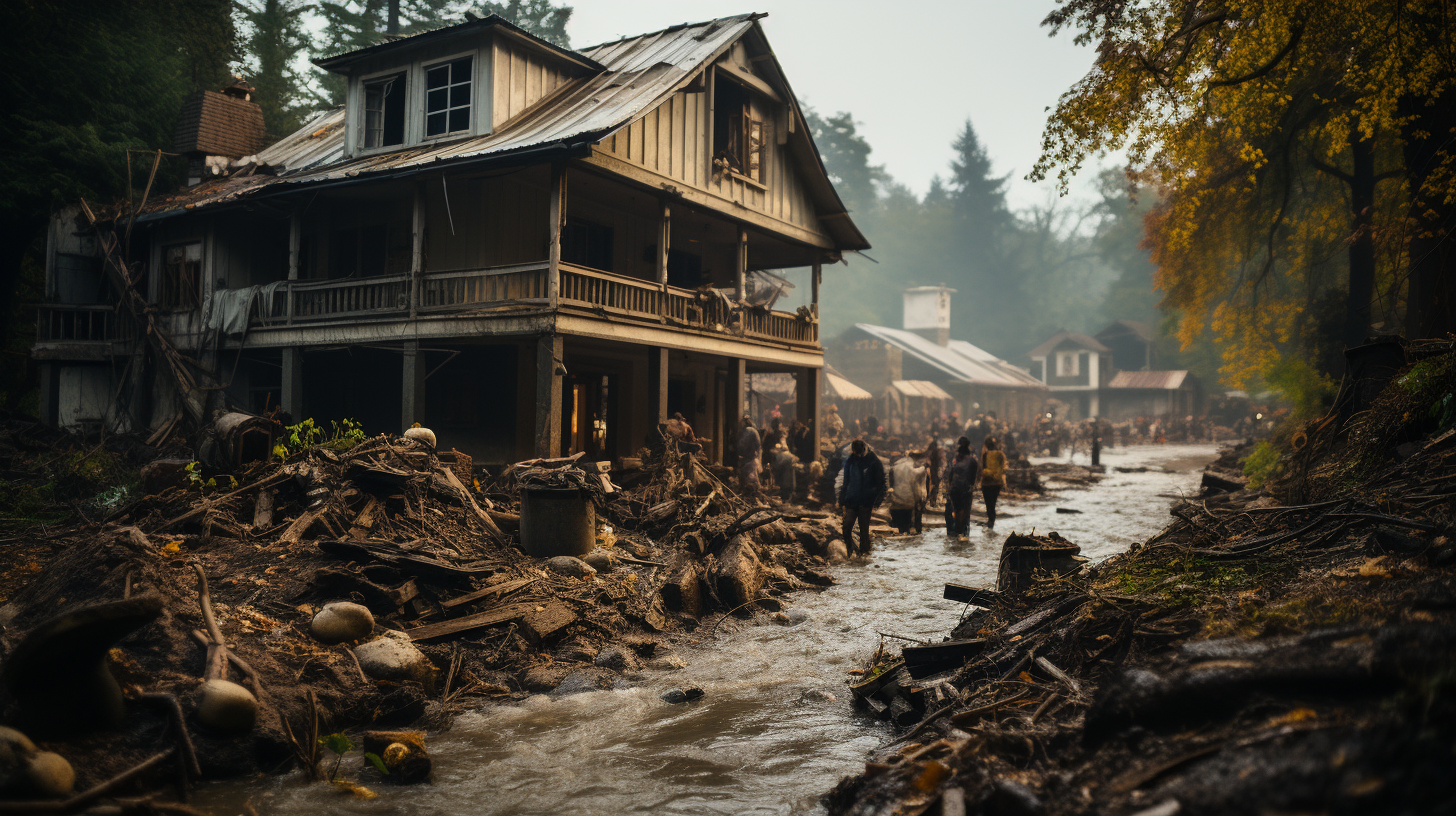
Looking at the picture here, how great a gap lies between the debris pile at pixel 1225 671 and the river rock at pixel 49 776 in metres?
3.88

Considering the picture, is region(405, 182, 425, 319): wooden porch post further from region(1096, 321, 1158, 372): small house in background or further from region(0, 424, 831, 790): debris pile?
region(1096, 321, 1158, 372): small house in background

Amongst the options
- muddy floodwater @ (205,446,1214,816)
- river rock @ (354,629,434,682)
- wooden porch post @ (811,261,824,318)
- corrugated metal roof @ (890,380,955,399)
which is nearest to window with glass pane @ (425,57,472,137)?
wooden porch post @ (811,261,824,318)

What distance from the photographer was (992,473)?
16.4 meters

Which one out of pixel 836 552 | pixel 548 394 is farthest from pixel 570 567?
pixel 836 552

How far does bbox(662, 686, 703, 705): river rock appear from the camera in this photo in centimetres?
687

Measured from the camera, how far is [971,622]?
786 cm

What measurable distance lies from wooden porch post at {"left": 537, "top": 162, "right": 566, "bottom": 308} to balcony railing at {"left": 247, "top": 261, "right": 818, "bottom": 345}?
0.42 feet

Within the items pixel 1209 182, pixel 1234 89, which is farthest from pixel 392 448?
pixel 1209 182

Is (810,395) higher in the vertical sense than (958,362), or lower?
lower

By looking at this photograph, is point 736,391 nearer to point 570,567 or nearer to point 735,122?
point 735,122

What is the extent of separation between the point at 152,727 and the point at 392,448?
562cm

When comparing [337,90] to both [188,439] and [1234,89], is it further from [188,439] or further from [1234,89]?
[1234,89]

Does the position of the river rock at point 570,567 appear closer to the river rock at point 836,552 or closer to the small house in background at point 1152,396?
the river rock at point 836,552

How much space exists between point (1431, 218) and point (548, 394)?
1361 cm
